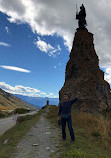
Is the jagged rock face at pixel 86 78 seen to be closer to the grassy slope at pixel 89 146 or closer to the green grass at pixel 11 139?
the green grass at pixel 11 139

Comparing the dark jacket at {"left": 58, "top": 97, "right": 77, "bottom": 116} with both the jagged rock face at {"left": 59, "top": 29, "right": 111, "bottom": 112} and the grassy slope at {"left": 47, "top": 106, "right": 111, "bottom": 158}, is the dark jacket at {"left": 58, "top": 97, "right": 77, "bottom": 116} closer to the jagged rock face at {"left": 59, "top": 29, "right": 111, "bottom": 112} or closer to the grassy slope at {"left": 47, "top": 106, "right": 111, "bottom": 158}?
the grassy slope at {"left": 47, "top": 106, "right": 111, "bottom": 158}

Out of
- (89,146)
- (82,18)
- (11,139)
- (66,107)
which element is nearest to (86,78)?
(82,18)

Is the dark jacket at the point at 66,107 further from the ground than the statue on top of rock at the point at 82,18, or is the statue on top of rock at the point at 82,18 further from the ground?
the statue on top of rock at the point at 82,18

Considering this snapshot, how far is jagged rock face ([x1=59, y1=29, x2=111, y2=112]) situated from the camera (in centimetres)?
2341

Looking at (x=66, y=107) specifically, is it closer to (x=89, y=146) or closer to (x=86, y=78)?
(x=89, y=146)

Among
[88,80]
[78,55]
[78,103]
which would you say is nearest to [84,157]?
[78,103]

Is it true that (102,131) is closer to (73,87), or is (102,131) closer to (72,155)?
(72,155)

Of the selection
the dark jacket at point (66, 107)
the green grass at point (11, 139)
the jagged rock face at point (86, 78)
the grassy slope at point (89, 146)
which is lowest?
the green grass at point (11, 139)

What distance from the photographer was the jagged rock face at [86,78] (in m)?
23.4

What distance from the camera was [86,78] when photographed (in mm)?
25359

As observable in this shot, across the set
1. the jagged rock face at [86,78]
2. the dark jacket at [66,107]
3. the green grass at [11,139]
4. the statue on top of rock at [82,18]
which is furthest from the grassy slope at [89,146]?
the statue on top of rock at [82,18]

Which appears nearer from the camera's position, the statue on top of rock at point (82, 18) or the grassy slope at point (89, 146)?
the grassy slope at point (89, 146)

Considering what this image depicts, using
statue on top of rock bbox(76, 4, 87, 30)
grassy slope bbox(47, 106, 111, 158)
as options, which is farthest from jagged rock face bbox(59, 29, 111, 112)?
grassy slope bbox(47, 106, 111, 158)

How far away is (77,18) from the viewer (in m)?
33.1
